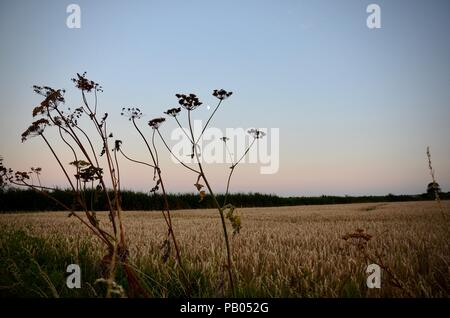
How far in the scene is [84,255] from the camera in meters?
4.02

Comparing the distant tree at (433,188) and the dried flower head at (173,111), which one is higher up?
the dried flower head at (173,111)

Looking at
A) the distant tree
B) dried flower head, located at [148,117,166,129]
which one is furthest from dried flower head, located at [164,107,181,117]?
the distant tree

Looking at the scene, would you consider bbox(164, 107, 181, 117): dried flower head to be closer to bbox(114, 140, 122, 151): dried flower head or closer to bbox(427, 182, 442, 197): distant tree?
bbox(114, 140, 122, 151): dried flower head

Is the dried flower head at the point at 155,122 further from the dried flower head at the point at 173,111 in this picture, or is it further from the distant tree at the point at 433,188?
the distant tree at the point at 433,188

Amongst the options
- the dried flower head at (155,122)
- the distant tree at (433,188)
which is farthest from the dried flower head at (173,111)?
the distant tree at (433,188)

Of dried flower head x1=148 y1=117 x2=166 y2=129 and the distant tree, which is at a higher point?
dried flower head x1=148 y1=117 x2=166 y2=129

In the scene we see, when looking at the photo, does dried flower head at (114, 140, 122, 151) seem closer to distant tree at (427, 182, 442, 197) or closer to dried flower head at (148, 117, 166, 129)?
dried flower head at (148, 117, 166, 129)

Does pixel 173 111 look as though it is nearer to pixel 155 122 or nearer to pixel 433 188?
pixel 155 122

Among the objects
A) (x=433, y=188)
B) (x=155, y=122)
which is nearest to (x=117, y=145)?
(x=155, y=122)

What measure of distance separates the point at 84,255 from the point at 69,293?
1625 mm

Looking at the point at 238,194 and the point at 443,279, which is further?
the point at 238,194
